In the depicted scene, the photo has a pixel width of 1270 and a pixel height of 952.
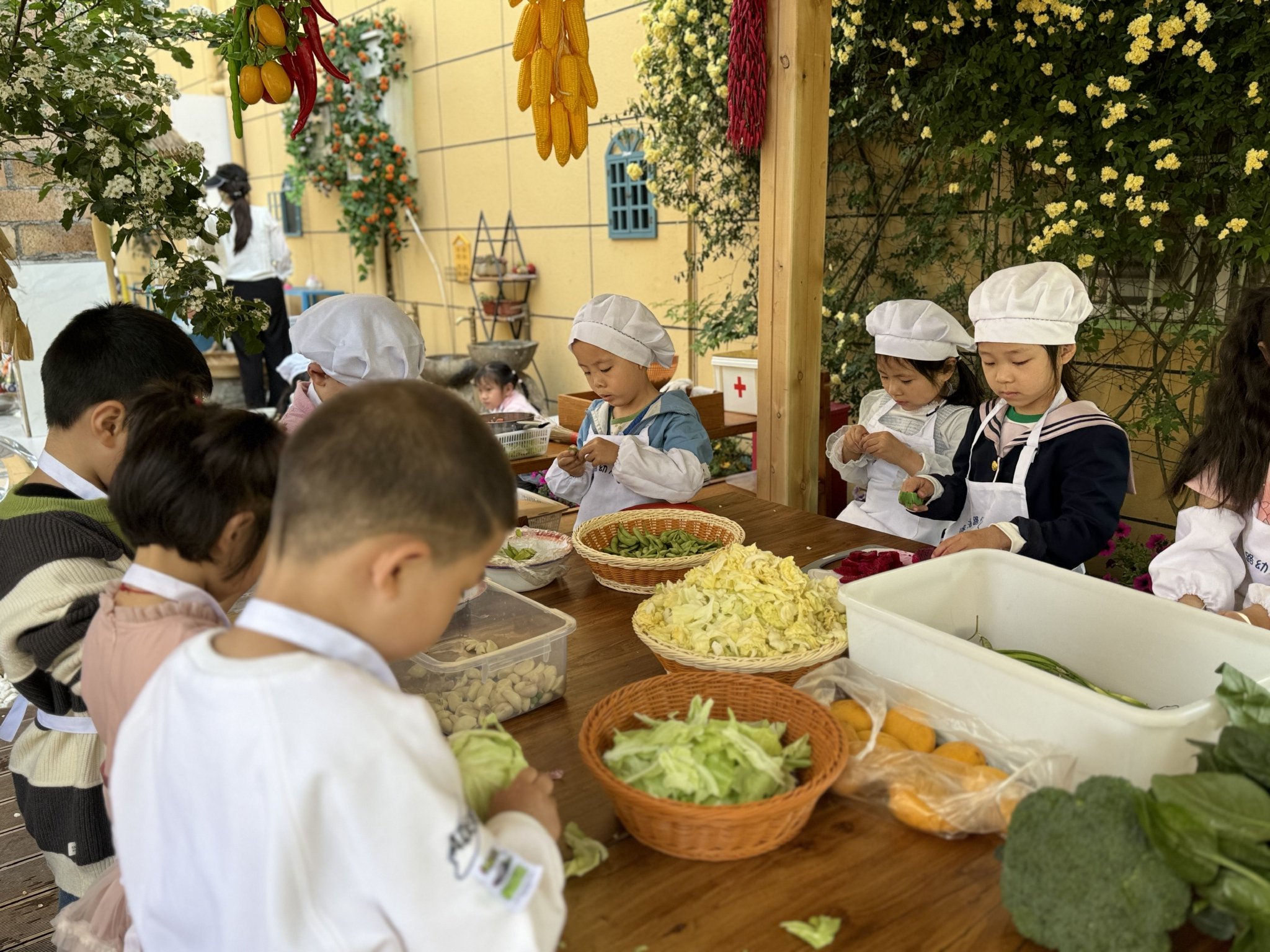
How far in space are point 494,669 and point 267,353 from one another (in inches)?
301

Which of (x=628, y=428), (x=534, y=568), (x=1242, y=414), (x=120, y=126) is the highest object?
(x=120, y=126)

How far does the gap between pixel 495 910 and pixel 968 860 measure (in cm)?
69

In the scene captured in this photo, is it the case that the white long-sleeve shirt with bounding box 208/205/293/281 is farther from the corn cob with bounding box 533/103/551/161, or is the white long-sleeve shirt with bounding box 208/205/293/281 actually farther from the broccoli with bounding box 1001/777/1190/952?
the broccoli with bounding box 1001/777/1190/952

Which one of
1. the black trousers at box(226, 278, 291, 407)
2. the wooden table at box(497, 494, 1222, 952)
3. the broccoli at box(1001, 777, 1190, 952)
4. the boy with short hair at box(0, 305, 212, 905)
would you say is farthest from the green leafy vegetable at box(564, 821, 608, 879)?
the black trousers at box(226, 278, 291, 407)

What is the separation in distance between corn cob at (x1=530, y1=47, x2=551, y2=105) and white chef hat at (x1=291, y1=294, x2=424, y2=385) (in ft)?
2.58

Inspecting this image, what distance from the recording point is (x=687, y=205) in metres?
5.55

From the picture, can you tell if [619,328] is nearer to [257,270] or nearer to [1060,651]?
[1060,651]

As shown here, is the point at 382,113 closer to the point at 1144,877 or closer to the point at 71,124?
the point at 71,124

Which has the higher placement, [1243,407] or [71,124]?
[71,124]

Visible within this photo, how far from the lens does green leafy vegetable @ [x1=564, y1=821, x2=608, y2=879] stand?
122 cm

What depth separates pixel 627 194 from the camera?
6547mm

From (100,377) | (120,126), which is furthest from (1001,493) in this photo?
(120,126)

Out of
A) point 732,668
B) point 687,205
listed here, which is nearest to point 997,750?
point 732,668

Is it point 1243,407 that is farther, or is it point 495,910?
point 1243,407
